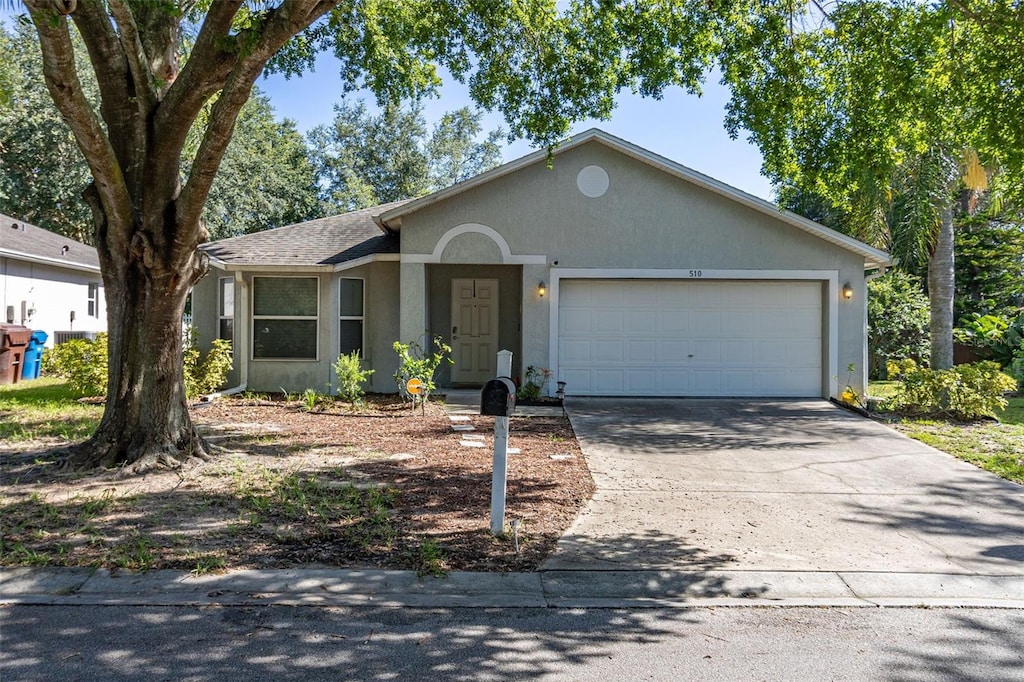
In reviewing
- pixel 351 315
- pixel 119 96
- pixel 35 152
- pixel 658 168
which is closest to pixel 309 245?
pixel 351 315

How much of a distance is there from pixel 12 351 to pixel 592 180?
13.3 m

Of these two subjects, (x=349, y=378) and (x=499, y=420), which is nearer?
(x=499, y=420)

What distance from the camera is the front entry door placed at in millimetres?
15734

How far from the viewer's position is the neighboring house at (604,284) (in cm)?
1364

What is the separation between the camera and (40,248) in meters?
19.5

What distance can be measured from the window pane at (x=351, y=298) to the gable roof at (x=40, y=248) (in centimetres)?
907

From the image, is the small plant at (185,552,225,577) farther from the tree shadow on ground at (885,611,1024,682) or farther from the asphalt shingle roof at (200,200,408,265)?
the asphalt shingle roof at (200,200,408,265)

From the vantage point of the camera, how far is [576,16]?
986cm

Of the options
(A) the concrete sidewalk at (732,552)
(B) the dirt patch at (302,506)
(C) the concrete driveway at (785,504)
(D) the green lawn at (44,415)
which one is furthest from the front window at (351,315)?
(A) the concrete sidewalk at (732,552)

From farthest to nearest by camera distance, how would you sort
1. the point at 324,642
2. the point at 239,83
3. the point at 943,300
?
the point at 943,300 < the point at 239,83 < the point at 324,642

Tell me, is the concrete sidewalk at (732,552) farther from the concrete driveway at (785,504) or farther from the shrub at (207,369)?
the shrub at (207,369)

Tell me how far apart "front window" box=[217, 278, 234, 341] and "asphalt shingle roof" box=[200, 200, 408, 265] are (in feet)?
2.72

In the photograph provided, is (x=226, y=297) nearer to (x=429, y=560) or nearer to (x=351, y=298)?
(x=351, y=298)

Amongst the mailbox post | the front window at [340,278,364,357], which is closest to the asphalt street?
the mailbox post
